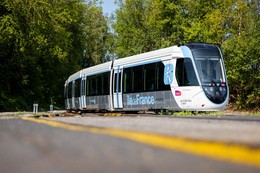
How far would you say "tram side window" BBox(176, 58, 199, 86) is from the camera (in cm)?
1803

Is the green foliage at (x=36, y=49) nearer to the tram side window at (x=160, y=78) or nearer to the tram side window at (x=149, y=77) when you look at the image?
the tram side window at (x=149, y=77)

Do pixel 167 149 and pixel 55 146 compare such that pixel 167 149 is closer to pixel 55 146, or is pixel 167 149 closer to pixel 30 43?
pixel 55 146

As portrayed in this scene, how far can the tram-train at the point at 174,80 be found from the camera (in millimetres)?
18031

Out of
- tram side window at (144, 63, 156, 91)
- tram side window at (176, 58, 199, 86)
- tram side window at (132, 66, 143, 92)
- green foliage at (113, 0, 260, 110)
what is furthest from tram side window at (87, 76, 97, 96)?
green foliage at (113, 0, 260, 110)

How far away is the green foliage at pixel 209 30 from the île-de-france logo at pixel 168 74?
47.8 feet

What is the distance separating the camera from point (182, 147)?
442 centimetres

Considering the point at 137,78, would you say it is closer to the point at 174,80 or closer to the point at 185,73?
the point at 174,80

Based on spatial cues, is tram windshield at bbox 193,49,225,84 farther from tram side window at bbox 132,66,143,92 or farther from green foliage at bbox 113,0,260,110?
green foliage at bbox 113,0,260,110

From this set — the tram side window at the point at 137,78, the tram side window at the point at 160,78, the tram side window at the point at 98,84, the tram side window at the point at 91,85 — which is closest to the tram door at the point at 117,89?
the tram side window at the point at 98,84

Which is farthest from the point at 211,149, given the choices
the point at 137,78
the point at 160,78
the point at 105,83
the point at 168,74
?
the point at 105,83

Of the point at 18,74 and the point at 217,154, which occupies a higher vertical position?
the point at 18,74

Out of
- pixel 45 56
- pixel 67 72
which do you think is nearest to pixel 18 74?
pixel 45 56

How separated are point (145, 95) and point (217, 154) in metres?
16.4

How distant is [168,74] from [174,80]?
460mm
